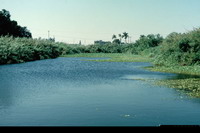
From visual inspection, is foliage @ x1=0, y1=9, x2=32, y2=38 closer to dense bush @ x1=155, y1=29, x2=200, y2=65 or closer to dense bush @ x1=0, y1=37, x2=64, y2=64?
dense bush @ x1=0, y1=37, x2=64, y2=64

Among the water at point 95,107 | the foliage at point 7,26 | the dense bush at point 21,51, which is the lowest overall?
the water at point 95,107

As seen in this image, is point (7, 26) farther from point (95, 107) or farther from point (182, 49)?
point (95, 107)

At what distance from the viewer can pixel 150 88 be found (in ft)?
72.7

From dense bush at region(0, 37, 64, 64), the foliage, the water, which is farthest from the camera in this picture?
the foliage

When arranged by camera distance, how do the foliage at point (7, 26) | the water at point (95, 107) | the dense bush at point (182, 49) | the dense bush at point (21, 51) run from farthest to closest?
the foliage at point (7, 26) → the dense bush at point (21, 51) → the dense bush at point (182, 49) → the water at point (95, 107)

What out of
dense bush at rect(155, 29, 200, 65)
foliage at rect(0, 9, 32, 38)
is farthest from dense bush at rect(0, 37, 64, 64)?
dense bush at rect(155, 29, 200, 65)

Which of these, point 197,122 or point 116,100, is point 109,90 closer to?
point 116,100

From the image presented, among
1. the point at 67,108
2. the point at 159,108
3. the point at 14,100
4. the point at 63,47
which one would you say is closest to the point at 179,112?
the point at 159,108

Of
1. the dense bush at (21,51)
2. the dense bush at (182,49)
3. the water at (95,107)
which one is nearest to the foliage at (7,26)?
the dense bush at (21,51)

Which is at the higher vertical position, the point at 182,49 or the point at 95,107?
the point at 182,49

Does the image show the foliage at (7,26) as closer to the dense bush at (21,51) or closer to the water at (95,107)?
the dense bush at (21,51)


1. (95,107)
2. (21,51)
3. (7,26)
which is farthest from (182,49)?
(7,26)

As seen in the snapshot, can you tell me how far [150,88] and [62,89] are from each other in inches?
256

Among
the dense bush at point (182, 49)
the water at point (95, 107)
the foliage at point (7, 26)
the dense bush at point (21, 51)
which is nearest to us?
the water at point (95, 107)
